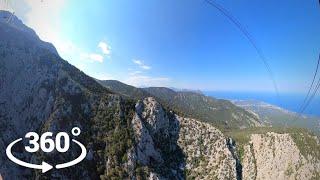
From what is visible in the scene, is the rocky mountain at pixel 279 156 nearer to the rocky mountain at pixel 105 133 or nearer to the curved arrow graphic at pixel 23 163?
the rocky mountain at pixel 105 133

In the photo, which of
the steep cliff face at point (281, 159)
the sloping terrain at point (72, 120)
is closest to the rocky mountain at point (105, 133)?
the sloping terrain at point (72, 120)

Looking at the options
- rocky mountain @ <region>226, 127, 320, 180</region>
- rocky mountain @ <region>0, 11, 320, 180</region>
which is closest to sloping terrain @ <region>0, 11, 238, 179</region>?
rocky mountain @ <region>0, 11, 320, 180</region>

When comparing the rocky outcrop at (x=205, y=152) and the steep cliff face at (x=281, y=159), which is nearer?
the rocky outcrop at (x=205, y=152)

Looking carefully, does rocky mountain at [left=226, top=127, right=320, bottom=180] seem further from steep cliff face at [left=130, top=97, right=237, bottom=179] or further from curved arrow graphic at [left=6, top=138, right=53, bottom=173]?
curved arrow graphic at [left=6, top=138, right=53, bottom=173]

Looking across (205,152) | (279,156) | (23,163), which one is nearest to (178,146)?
(205,152)

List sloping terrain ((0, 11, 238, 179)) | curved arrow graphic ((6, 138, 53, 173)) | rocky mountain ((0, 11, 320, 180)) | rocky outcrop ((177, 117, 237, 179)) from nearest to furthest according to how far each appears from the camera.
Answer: curved arrow graphic ((6, 138, 53, 173))
sloping terrain ((0, 11, 238, 179))
rocky mountain ((0, 11, 320, 180))
rocky outcrop ((177, 117, 237, 179))
